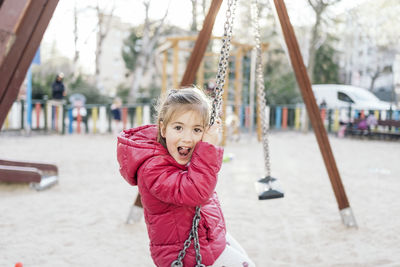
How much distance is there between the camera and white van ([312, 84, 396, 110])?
581 inches

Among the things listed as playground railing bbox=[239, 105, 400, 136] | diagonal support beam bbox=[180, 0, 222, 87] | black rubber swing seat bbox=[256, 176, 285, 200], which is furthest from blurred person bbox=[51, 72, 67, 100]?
black rubber swing seat bbox=[256, 176, 285, 200]

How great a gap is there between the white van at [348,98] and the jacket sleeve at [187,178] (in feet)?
45.9

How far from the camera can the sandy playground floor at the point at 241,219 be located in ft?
9.57

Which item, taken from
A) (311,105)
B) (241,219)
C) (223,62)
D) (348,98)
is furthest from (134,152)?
(348,98)

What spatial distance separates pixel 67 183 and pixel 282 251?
3.47 m

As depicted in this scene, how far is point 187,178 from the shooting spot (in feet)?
5.04

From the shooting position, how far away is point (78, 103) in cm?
1323

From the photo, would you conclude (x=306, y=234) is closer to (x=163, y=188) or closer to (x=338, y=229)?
(x=338, y=229)

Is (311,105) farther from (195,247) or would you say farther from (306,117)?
(306,117)

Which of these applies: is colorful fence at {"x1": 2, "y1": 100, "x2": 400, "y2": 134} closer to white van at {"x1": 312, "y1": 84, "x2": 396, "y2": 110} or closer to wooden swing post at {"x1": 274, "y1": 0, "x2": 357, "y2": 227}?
white van at {"x1": 312, "y1": 84, "x2": 396, "y2": 110}

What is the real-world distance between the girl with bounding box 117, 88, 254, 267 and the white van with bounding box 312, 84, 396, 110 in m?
13.9

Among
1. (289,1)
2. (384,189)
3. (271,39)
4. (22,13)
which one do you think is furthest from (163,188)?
(271,39)

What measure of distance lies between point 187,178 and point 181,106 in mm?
301

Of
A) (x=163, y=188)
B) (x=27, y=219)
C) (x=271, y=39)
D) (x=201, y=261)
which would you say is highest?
(x=271, y=39)
